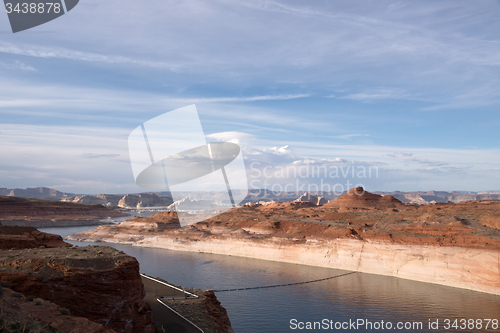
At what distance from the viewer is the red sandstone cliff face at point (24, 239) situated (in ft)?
54.1

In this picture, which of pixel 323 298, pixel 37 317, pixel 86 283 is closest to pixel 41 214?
pixel 323 298

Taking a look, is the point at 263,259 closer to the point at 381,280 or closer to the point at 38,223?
the point at 381,280

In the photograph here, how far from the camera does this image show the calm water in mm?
23250

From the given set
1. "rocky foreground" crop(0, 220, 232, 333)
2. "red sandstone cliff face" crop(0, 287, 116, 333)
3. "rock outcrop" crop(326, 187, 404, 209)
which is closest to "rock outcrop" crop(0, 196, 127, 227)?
"rock outcrop" crop(326, 187, 404, 209)

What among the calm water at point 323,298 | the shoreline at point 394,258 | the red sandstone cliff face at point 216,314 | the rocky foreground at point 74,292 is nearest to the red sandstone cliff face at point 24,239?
the rocky foreground at point 74,292

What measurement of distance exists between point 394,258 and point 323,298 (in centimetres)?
1372

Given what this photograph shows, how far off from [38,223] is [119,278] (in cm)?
9528

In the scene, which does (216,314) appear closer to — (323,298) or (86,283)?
(86,283)

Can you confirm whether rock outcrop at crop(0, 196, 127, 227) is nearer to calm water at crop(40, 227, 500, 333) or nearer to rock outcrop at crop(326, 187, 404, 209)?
calm water at crop(40, 227, 500, 333)

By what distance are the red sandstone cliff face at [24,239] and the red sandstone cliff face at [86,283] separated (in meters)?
4.10

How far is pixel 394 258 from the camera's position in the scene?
3728cm

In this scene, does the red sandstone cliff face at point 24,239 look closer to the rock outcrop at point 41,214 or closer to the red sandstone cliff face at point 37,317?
the red sandstone cliff face at point 37,317

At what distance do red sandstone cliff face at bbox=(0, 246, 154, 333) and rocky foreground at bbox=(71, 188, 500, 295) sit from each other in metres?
31.3

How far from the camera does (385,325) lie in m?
22.2
